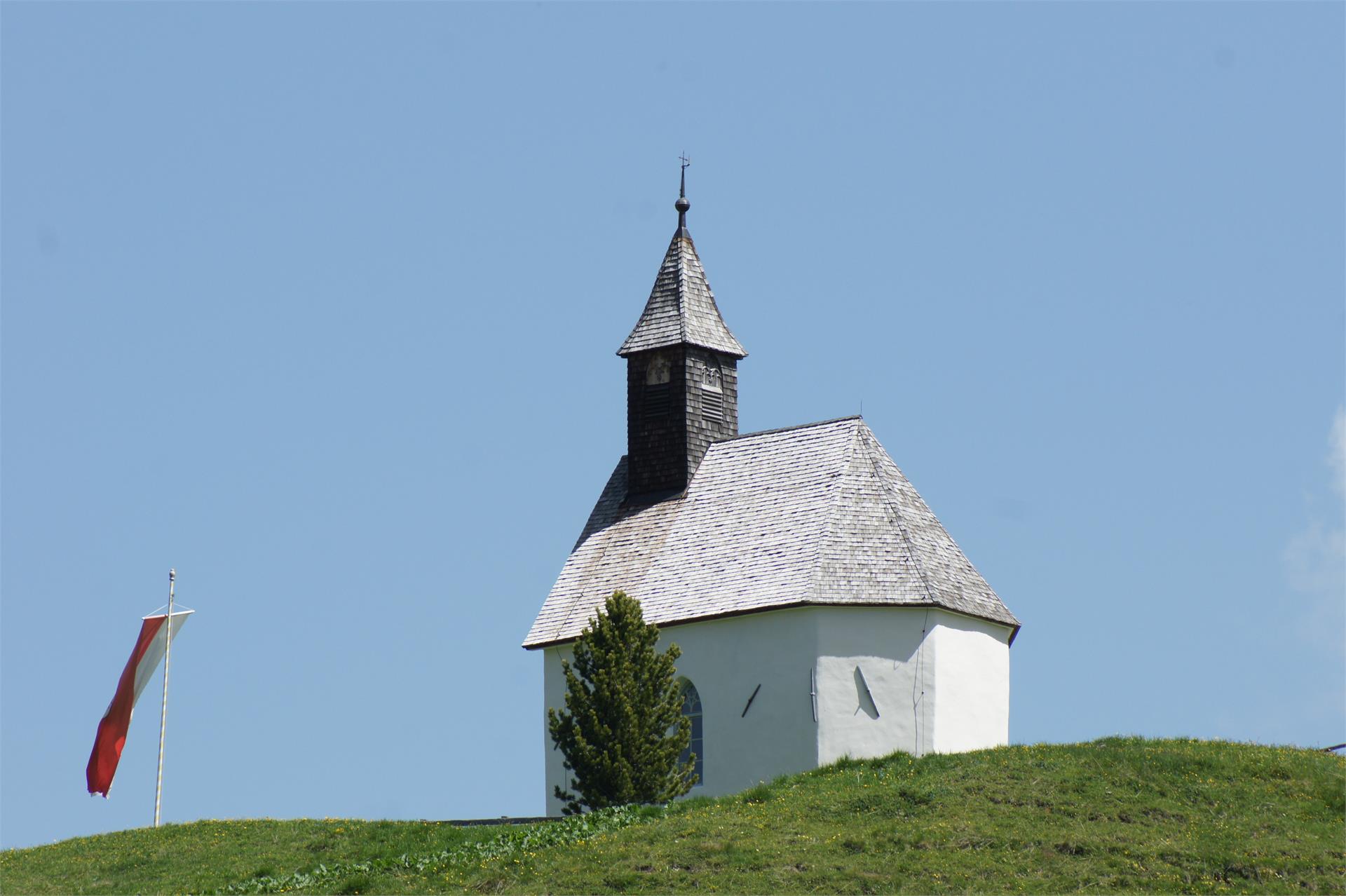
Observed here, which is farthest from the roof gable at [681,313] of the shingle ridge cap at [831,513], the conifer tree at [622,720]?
the conifer tree at [622,720]

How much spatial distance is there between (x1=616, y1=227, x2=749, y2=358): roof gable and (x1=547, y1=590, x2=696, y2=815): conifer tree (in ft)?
42.5

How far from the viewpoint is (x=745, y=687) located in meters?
46.8

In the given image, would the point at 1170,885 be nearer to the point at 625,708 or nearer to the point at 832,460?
the point at 625,708

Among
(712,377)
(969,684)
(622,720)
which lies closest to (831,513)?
(969,684)

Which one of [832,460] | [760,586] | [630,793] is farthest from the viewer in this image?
[832,460]

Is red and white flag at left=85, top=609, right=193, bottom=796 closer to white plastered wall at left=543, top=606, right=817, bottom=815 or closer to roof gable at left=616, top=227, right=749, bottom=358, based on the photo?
white plastered wall at left=543, top=606, right=817, bottom=815

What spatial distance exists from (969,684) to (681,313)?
533 inches

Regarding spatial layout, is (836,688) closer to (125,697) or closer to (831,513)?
(831,513)

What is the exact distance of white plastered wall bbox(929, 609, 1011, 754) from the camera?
46.3 metres

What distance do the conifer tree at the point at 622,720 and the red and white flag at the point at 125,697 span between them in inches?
387

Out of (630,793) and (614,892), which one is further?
(630,793)

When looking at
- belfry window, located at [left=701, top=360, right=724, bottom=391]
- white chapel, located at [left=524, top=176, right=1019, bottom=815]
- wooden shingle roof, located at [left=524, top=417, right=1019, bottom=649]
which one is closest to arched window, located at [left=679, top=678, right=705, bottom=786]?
white chapel, located at [left=524, top=176, right=1019, bottom=815]

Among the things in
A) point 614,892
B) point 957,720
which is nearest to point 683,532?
point 957,720

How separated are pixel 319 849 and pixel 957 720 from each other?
50.5 ft
